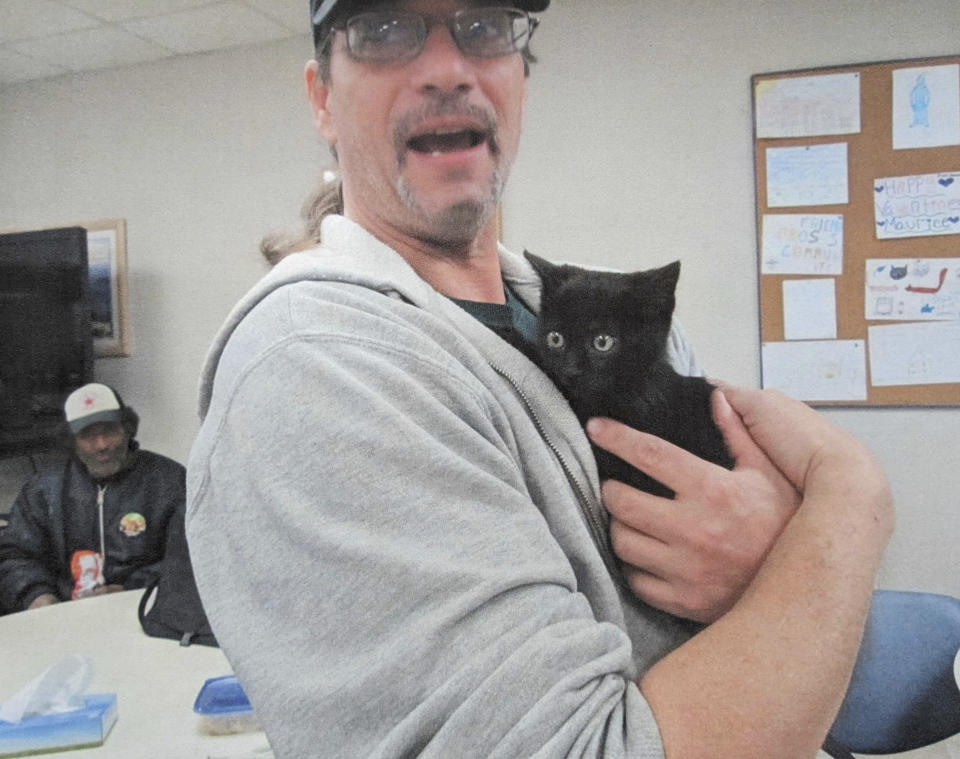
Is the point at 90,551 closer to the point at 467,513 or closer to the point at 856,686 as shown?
the point at 856,686

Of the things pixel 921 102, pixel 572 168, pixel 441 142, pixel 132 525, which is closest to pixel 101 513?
pixel 132 525

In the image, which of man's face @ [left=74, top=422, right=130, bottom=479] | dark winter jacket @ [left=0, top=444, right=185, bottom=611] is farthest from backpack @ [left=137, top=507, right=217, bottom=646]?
man's face @ [left=74, top=422, right=130, bottom=479]

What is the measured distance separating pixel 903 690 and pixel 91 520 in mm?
3229

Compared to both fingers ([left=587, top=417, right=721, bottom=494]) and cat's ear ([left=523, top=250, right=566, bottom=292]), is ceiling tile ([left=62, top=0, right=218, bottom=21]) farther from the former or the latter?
fingers ([left=587, top=417, right=721, bottom=494])

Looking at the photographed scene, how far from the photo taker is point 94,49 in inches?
157

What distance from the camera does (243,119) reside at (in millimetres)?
4051

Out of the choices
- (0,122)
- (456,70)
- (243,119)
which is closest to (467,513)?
(456,70)

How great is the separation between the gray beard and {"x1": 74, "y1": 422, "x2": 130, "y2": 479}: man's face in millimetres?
3166

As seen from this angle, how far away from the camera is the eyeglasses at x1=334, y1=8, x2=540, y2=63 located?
32.9 inches

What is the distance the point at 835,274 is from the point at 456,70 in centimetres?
281

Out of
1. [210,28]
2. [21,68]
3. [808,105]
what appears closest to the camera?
[808,105]

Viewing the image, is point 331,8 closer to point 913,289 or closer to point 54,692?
point 54,692

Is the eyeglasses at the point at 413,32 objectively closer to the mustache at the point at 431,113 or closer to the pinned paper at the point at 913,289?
the mustache at the point at 431,113

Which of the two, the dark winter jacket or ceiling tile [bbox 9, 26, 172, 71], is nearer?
the dark winter jacket
